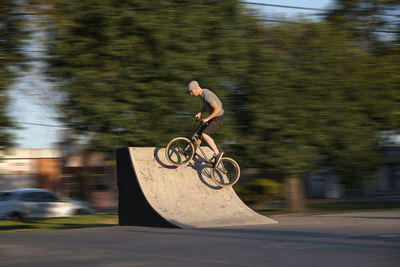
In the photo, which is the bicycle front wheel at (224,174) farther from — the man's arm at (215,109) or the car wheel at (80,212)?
the car wheel at (80,212)

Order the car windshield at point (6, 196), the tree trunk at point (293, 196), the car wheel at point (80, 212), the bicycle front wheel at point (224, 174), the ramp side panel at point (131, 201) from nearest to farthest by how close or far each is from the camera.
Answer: the ramp side panel at point (131, 201)
the bicycle front wheel at point (224, 174)
the tree trunk at point (293, 196)
the car windshield at point (6, 196)
the car wheel at point (80, 212)

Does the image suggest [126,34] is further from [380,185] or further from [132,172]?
[380,185]

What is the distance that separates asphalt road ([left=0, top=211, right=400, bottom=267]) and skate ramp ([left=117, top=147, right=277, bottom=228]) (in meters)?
0.78

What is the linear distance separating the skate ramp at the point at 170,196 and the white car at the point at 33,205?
13.7 meters

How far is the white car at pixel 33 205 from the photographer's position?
2447 cm

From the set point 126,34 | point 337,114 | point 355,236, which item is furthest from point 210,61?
point 355,236

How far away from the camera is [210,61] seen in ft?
55.9

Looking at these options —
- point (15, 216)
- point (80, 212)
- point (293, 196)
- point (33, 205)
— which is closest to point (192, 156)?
point (293, 196)

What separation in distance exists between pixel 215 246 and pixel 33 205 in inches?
741

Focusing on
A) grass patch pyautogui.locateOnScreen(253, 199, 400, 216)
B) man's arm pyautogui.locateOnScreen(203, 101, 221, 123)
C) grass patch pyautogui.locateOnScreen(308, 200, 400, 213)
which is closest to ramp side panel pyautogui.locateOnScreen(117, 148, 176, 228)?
man's arm pyautogui.locateOnScreen(203, 101, 221, 123)

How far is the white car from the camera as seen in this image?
963 inches

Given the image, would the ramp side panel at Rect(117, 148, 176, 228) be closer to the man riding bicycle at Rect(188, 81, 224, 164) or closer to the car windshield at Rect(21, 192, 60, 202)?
the man riding bicycle at Rect(188, 81, 224, 164)

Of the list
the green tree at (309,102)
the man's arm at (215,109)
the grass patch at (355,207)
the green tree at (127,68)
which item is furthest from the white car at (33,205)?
the man's arm at (215,109)

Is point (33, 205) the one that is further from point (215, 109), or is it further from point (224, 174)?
point (215, 109)
